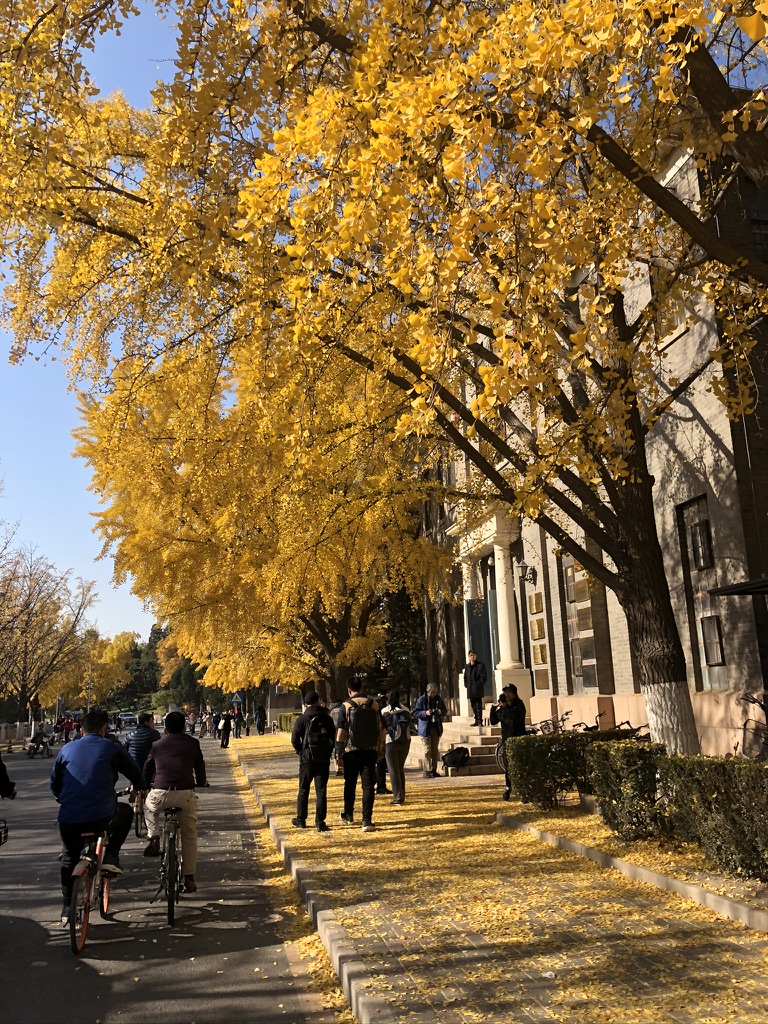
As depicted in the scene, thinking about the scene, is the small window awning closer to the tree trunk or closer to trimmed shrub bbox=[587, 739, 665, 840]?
the tree trunk

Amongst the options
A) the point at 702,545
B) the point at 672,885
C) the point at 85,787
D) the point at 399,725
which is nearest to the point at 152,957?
the point at 85,787

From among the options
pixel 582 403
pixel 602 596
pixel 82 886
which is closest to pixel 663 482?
pixel 602 596

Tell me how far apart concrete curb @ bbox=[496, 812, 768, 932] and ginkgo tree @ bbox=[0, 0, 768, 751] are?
5.04 ft

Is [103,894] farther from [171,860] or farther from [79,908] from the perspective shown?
[79,908]

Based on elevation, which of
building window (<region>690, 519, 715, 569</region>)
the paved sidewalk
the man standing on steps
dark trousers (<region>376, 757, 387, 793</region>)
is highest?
building window (<region>690, 519, 715, 569</region>)

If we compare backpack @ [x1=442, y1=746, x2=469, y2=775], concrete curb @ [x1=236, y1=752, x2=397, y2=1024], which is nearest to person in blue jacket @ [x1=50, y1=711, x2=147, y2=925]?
concrete curb @ [x1=236, y1=752, x2=397, y2=1024]

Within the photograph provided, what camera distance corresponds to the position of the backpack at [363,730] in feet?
41.6

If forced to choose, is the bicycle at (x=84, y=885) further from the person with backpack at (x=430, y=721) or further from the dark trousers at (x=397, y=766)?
the person with backpack at (x=430, y=721)

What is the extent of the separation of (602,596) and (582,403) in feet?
29.5

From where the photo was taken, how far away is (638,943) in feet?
19.7

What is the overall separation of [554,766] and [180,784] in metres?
5.63

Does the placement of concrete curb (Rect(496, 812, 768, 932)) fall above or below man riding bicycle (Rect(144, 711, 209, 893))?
below

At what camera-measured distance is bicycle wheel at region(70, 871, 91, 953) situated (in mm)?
6848

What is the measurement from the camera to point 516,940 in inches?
246
